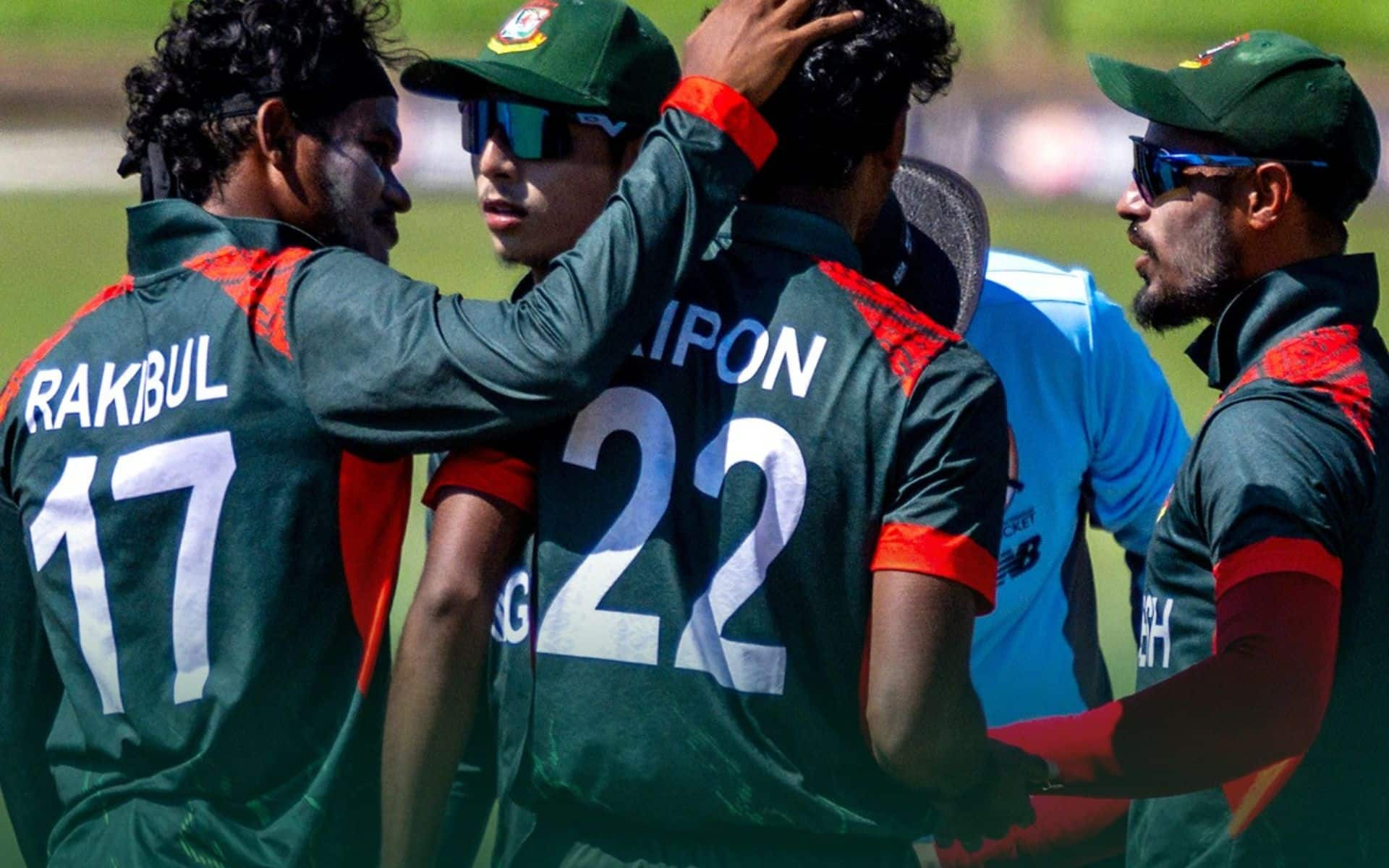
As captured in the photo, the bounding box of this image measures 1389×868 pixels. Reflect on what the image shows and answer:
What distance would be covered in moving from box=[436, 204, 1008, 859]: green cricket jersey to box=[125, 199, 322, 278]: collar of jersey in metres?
0.53

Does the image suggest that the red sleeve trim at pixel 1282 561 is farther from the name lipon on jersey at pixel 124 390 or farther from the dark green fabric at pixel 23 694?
the dark green fabric at pixel 23 694

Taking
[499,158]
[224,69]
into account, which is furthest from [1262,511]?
[224,69]

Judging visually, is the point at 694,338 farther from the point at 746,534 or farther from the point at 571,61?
the point at 571,61

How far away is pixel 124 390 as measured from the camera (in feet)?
9.03

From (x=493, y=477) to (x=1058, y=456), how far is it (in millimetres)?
1596

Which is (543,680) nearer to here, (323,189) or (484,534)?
(484,534)

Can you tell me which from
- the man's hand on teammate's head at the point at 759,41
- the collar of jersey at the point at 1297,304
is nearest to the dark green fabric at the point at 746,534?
the man's hand on teammate's head at the point at 759,41

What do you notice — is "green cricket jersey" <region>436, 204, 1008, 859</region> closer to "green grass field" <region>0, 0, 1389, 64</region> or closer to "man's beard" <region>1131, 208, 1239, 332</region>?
"man's beard" <region>1131, 208, 1239, 332</region>

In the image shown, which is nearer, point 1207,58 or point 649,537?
point 649,537

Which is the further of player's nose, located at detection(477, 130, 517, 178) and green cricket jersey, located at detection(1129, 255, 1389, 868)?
player's nose, located at detection(477, 130, 517, 178)

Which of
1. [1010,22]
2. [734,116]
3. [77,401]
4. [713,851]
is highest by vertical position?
[734,116]

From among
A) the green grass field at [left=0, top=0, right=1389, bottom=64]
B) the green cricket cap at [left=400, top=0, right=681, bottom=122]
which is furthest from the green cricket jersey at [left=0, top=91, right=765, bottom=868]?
the green grass field at [left=0, top=0, right=1389, bottom=64]

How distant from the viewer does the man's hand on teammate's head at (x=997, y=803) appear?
8.68ft

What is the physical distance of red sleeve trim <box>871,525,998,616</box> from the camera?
8.00ft
